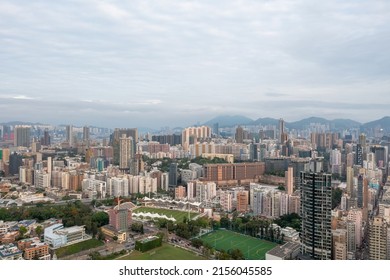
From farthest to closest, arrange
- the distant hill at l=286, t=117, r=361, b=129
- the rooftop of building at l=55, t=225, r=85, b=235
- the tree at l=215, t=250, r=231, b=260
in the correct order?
1. the rooftop of building at l=55, t=225, r=85, b=235
2. the distant hill at l=286, t=117, r=361, b=129
3. the tree at l=215, t=250, r=231, b=260

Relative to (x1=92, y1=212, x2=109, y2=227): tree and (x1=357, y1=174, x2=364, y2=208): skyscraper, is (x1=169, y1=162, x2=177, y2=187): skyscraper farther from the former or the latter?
(x1=357, y1=174, x2=364, y2=208): skyscraper

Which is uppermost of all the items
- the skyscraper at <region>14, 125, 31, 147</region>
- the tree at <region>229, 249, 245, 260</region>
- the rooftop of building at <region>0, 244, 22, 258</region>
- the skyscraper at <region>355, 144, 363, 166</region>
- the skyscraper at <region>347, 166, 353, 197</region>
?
the skyscraper at <region>14, 125, 31, 147</region>

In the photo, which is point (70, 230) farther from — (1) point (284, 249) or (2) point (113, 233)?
(1) point (284, 249)

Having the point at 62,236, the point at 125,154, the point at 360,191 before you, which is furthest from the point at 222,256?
the point at 125,154

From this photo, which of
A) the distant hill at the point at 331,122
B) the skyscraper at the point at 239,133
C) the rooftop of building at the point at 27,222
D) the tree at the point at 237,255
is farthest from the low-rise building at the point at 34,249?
the skyscraper at the point at 239,133

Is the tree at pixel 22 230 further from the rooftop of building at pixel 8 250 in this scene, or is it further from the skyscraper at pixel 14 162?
the skyscraper at pixel 14 162

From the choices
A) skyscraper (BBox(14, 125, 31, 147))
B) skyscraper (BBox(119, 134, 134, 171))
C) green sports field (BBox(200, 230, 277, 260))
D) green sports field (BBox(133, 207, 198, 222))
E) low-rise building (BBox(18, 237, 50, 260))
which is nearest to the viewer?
low-rise building (BBox(18, 237, 50, 260))

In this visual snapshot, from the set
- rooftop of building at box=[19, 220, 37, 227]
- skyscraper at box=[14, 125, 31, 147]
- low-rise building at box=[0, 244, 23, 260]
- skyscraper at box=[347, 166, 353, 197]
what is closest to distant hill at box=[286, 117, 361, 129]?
skyscraper at box=[347, 166, 353, 197]
